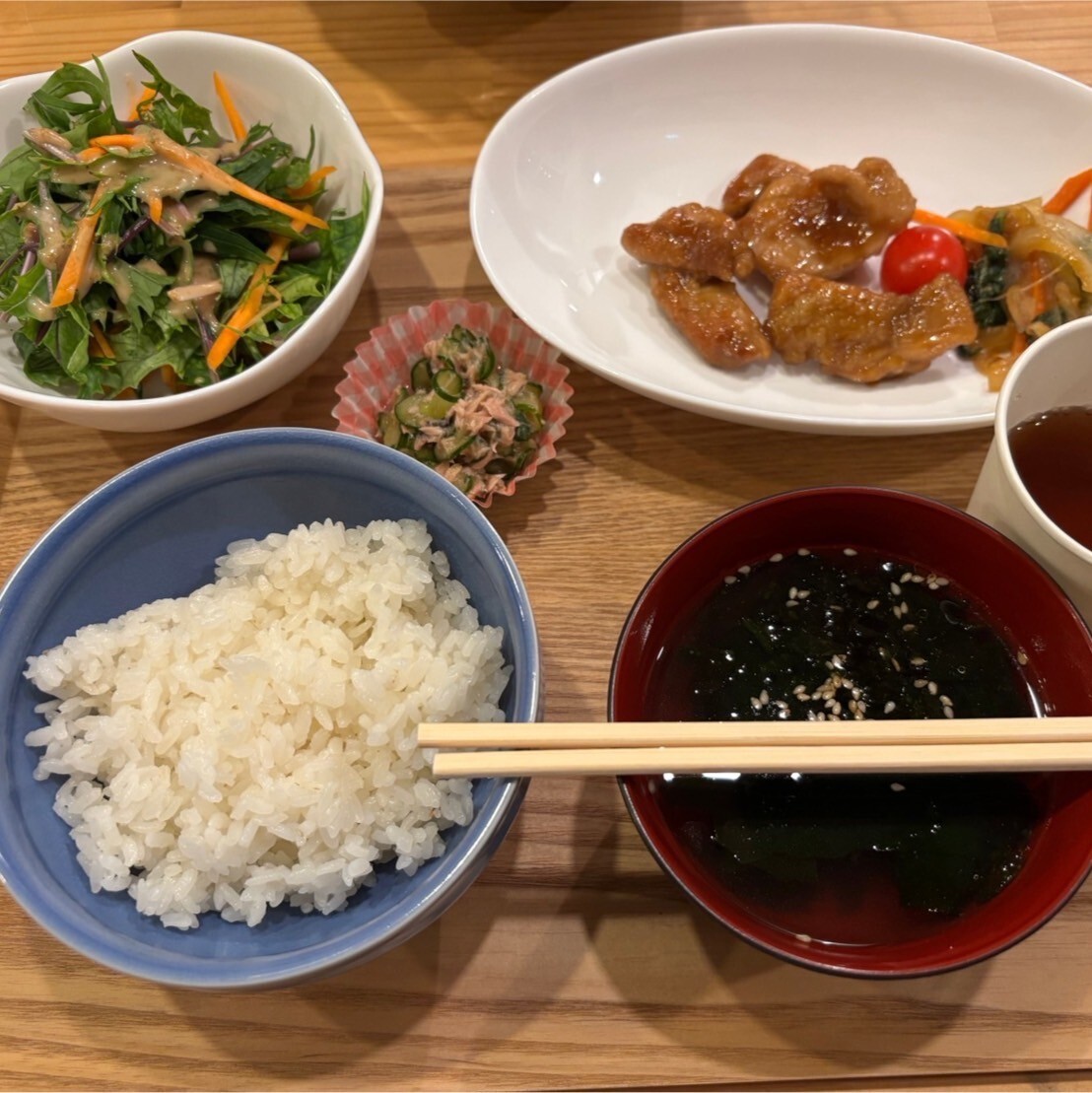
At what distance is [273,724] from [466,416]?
0.76 metres

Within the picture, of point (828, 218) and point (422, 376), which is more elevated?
point (828, 218)

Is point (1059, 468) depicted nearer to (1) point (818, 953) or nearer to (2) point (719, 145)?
(1) point (818, 953)

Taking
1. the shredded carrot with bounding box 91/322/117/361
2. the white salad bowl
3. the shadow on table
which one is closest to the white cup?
the shadow on table

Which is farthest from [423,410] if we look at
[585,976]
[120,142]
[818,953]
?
[818,953]

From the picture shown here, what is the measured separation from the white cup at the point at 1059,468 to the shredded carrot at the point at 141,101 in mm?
1974

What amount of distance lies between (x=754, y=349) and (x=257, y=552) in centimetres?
117

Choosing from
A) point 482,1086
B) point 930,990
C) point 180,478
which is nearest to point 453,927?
point 482,1086

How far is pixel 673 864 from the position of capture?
1294mm

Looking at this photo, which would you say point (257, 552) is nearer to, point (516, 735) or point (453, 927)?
point (516, 735)

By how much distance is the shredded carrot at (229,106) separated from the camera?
2152mm

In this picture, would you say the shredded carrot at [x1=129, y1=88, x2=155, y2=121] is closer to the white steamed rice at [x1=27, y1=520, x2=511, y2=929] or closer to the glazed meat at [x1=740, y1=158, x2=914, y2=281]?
the white steamed rice at [x1=27, y1=520, x2=511, y2=929]

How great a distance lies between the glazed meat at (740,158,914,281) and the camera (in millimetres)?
2129

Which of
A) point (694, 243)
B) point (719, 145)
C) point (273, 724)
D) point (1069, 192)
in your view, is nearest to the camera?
point (273, 724)

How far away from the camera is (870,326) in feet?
6.58
